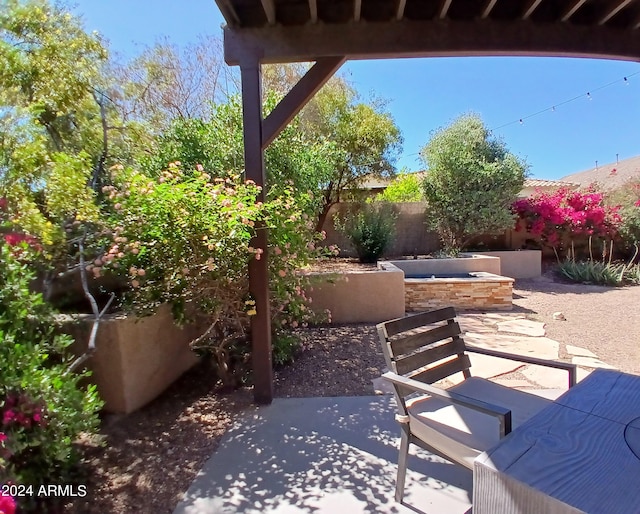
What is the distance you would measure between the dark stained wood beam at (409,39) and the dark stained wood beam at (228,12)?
0.06 m

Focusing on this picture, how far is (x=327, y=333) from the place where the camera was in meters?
5.06

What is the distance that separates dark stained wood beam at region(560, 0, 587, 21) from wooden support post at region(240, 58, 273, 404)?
2312mm

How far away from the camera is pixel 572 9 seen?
2.79 m

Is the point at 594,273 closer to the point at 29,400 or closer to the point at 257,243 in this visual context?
the point at 257,243

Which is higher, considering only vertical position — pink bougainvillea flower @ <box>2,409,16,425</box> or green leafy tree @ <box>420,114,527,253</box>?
green leafy tree @ <box>420,114,527,253</box>

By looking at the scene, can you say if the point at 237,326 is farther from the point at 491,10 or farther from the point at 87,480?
the point at 491,10

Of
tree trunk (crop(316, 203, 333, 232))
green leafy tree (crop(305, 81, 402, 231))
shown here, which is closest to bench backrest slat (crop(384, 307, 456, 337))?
green leafy tree (crop(305, 81, 402, 231))

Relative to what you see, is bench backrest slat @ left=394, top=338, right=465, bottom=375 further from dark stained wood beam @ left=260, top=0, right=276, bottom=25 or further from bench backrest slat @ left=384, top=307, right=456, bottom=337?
dark stained wood beam @ left=260, top=0, right=276, bottom=25

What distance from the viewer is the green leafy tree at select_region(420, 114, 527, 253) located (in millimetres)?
8398

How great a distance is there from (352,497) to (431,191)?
7866 mm

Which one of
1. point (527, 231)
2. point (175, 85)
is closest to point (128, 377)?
point (175, 85)

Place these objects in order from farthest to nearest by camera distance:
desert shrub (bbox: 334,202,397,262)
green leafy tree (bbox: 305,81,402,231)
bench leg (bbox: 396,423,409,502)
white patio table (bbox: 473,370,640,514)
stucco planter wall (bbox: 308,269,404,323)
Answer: green leafy tree (bbox: 305,81,402,231) → desert shrub (bbox: 334,202,397,262) → stucco planter wall (bbox: 308,269,404,323) → bench leg (bbox: 396,423,409,502) → white patio table (bbox: 473,370,640,514)

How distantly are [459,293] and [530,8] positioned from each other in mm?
4258

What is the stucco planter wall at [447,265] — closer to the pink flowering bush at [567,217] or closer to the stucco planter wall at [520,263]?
the stucco planter wall at [520,263]
